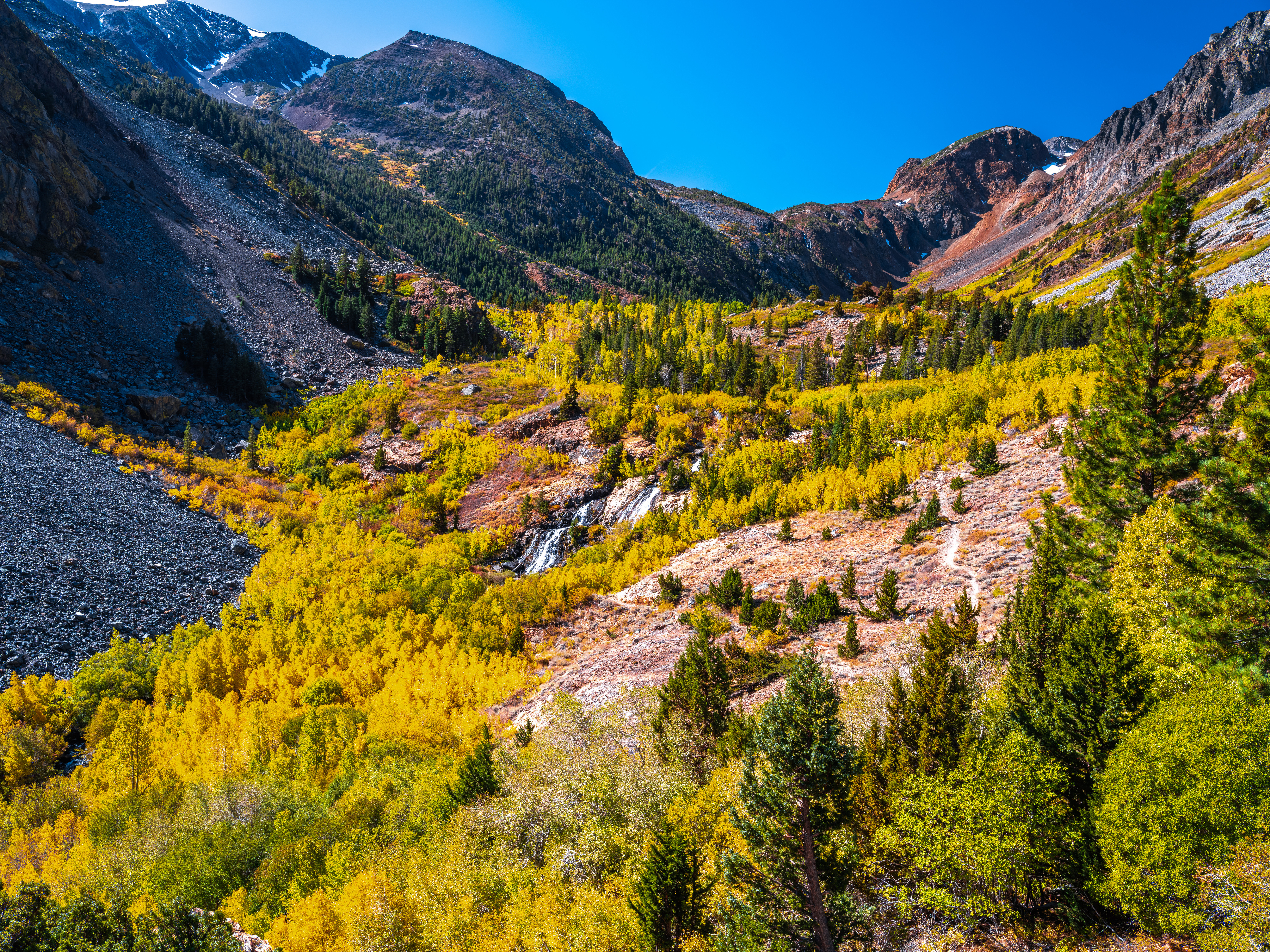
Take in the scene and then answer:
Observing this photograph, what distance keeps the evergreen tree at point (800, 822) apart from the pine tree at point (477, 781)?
36.6 ft

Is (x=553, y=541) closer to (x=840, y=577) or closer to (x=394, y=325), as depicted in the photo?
(x=840, y=577)

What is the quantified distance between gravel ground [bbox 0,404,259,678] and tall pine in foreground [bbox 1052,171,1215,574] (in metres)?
49.6

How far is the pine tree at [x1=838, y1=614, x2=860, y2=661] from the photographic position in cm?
2231

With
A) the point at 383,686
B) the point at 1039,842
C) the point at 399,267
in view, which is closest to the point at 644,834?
the point at 1039,842

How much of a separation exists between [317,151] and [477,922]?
208m

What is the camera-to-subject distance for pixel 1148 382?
18.7m

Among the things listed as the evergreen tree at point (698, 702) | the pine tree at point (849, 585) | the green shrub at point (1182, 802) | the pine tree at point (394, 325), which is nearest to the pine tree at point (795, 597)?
the pine tree at point (849, 585)

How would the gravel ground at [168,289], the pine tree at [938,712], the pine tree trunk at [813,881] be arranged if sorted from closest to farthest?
the pine tree trunk at [813,881] < the pine tree at [938,712] < the gravel ground at [168,289]

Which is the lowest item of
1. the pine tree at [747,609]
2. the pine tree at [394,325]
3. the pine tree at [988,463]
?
the pine tree at [747,609]

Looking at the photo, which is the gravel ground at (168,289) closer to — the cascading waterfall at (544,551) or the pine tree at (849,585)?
the cascading waterfall at (544,551)

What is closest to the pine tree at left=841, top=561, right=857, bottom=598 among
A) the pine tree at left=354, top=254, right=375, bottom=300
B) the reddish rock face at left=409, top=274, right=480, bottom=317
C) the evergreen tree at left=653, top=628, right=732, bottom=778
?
the evergreen tree at left=653, top=628, right=732, bottom=778

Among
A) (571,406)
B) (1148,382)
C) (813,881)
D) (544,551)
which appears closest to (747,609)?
(813,881)

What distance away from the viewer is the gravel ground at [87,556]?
102ft

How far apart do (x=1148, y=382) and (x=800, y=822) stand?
1918cm
